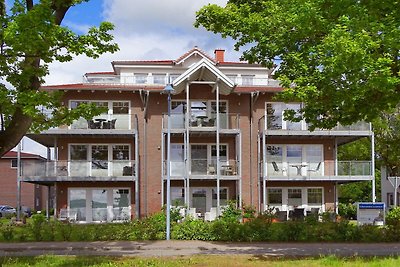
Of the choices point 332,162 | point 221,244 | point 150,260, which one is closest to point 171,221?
point 221,244

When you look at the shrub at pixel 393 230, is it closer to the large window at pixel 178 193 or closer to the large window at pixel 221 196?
the large window at pixel 221 196

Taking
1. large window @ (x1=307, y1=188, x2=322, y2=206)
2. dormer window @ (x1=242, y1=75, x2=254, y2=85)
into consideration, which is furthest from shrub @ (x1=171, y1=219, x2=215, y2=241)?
dormer window @ (x1=242, y1=75, x2=254, y2=85)

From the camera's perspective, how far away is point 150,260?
621 inches

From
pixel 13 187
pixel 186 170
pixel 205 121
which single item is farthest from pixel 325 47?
pixel 13 187

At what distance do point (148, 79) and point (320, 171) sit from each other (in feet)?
42.8

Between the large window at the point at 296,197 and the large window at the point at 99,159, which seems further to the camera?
the large window at the point at 296,197

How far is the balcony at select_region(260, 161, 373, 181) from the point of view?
3659cm

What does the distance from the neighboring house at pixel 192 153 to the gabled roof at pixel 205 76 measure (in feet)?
0.28

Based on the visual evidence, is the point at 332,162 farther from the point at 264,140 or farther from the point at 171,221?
the point at 171,221

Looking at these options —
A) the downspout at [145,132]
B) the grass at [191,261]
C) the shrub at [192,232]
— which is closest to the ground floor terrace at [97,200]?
the downspout at [145,132]

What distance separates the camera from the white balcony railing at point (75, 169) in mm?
35719

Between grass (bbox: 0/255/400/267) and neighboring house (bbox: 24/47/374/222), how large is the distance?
1876cm

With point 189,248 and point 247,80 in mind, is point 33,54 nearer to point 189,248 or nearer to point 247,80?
point 189,248

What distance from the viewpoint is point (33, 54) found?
14242 mm
